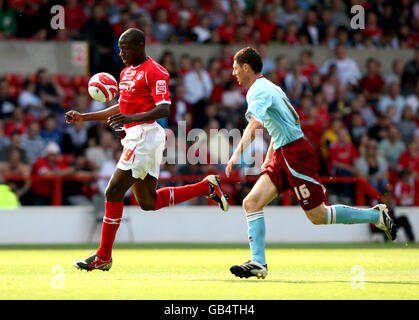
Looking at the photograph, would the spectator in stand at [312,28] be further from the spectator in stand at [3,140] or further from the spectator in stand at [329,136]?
the spectator in stand at [3,140]

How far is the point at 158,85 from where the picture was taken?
920cm

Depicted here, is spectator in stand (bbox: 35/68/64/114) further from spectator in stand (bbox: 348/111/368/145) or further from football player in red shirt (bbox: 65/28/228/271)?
football player in red shirt (bbox: 65/28/228/271)

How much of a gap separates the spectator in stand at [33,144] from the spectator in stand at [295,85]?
18.2ft

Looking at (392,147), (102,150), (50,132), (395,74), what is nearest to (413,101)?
(395,74)

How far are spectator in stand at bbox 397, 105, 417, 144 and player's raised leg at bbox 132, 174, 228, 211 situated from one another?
9971 millimetres

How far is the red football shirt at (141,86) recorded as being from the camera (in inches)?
364

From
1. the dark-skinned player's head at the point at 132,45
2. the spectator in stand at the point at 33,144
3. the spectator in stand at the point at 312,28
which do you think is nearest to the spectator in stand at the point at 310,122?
the spectator in stand at the point at 312,28

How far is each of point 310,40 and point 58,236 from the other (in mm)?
8111

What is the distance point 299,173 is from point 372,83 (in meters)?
12.6

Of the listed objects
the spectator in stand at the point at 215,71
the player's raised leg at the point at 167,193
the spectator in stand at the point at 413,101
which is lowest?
the player's raised leg at the point at 167,193

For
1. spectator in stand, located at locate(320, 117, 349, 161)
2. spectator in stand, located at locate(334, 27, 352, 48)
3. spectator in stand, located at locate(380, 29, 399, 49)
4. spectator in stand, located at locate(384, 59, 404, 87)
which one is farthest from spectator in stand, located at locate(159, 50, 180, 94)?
spectator in stand, located at locate(380, 29, 399, 49)

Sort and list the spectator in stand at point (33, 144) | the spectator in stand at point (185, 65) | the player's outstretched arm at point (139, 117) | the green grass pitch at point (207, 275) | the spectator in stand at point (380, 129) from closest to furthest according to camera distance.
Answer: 1. the green grass pitch at point (207, 275)
2. the player's outstretched arm at point (139, 117)
3. the spectator in stand at point (33, 144)
4. the spectator in stand at point (185, 65)
5. the spectator in stand at point (380, 129)

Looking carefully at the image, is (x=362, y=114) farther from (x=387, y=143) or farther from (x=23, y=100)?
(x=23, y=100)

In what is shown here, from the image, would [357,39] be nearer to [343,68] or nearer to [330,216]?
[343,68]
